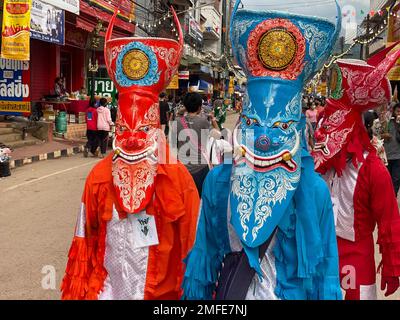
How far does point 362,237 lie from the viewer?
3.34m

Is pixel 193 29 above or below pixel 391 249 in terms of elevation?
above

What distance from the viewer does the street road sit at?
4.62 metres

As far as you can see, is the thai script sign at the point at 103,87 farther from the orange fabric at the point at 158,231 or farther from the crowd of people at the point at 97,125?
the orange fabric at the point at 158,231

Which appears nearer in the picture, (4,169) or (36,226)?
(36,226)

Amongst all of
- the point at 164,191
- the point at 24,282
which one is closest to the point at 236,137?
the point at 164,191

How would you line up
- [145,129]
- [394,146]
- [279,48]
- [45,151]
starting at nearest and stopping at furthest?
[279,48] < [145,129] < [394,146] < [45,151]

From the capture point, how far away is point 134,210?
3.01m

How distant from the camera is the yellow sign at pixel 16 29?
34.7 ft

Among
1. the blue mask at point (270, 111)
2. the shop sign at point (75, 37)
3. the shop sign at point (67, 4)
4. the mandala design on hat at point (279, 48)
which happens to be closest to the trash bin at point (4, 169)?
the shop sign at point (67, 4)

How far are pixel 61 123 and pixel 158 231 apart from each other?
42.9ft

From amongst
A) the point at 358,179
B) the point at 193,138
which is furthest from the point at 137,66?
the point at 193,138

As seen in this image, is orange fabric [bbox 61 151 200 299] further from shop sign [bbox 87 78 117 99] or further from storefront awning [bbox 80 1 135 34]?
shop sign [bbox 87 78 117 99]

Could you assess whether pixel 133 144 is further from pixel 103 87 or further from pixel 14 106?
pixel 103 87

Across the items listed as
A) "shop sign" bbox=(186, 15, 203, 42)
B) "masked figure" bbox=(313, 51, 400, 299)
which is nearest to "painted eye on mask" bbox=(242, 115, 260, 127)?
"masked figure" bbox=(313, 51, 400, 299)
